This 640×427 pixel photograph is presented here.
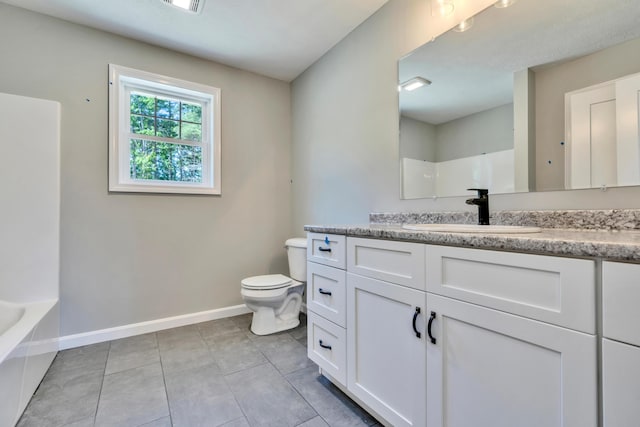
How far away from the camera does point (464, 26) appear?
1507 mm

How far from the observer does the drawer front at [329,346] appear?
1412 mm

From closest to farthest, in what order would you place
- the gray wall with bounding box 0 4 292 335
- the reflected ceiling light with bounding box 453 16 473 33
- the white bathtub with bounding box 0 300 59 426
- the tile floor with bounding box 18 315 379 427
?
the white bathtub with bounding box 0 300 59 426 < the tile floor with bounding box 18 315 379 427 < the reflected ceiling light with bounding box 453 16 473 33 < the gray wall with bounding box 0 4 292 335

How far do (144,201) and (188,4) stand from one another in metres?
1.48

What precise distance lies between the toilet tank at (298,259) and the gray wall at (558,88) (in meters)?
1.69

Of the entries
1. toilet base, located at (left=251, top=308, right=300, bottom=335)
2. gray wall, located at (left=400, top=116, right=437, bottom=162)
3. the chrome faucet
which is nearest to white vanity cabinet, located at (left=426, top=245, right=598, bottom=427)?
the chrome faucet

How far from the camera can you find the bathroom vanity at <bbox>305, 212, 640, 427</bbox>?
64 cm

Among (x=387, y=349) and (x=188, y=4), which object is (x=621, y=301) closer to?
(x=387, y=349)

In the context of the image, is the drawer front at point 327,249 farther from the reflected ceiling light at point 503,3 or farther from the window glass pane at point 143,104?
the window glass pane at point 143,104

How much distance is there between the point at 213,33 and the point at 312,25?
0.77m

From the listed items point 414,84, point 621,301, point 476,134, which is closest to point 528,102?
point 476,134

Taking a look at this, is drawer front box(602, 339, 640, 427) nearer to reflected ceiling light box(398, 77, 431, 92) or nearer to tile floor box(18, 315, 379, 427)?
tile floor box(18, 315, 379, 427)

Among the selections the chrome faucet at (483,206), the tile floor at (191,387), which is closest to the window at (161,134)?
the tile floor at (191,387)

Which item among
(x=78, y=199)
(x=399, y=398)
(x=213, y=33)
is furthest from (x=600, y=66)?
(x=78, y=199)

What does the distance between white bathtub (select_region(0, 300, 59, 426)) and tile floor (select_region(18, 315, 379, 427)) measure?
9cm
